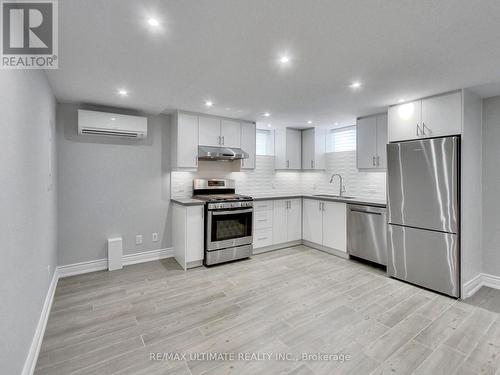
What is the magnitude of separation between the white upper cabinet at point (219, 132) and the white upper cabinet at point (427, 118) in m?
2.43

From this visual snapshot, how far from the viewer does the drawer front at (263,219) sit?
4281 millimetres

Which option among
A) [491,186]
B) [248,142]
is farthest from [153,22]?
[491,186]

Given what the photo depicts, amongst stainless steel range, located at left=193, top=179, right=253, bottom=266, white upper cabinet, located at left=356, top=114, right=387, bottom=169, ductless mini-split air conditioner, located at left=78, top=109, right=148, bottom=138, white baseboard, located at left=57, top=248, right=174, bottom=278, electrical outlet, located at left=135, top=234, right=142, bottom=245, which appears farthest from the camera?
electrical outlet, located at left=135, top=234, right=142, bottom=245

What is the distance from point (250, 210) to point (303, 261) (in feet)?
3.92

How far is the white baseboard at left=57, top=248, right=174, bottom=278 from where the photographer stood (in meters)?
3.38

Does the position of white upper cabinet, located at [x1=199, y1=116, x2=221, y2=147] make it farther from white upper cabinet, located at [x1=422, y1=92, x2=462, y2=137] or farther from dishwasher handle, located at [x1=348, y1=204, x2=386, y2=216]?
white upper cabinet, located at [x1=422, y1=92, x2=462, y2=137]

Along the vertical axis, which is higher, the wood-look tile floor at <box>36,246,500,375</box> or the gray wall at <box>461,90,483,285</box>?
the gray wall at <box>461,90,483,285</box>

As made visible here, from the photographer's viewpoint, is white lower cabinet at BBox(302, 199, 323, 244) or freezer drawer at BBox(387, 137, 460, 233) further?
white lower cabinet at BBox(302, 199, 323, 244)

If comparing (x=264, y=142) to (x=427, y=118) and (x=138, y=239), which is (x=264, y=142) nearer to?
(x=427, y=118)

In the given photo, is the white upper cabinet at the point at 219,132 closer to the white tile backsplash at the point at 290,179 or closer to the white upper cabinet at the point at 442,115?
the white tile backsplash at the point at 290,179

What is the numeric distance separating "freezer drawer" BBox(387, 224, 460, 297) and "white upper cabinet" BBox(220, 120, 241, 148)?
2.78 meters

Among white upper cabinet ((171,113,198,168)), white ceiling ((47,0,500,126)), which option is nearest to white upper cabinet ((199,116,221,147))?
white upper cabinet ((171,113,198,168))

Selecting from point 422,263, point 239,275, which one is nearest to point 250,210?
point 239,275

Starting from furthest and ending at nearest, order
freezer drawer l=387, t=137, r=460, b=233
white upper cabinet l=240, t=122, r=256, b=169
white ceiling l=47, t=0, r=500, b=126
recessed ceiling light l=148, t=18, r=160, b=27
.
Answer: white upper cabinet l=240, t=122, r=256, b=169
freezer drawer l=387, t=137, r=460, b=233
recessed ceiling light l=148, t=18, r=160, b=27
white ceiling l=47, t=0, r=500, b=126
